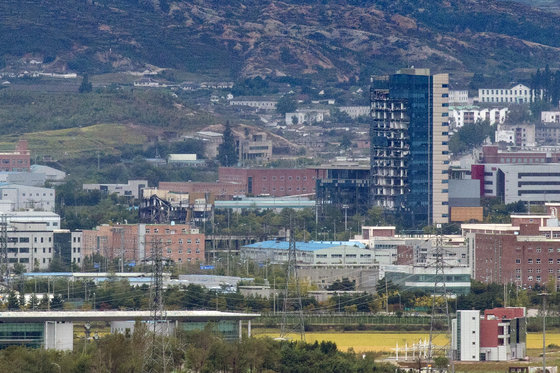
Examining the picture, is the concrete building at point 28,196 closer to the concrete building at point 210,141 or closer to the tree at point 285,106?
the concrete building at point 210,141

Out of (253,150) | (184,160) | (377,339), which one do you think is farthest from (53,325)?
(253,150)

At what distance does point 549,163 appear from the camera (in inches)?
4609

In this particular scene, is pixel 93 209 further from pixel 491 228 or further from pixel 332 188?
pixel 491 228

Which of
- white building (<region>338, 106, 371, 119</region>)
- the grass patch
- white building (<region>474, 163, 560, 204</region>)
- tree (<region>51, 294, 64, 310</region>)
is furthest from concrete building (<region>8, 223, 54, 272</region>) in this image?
white building (<region>338, 106, 371, 119</region>)

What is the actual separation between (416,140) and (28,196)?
2206 cm

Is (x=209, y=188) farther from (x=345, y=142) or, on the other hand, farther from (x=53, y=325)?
(x=53, y=325)

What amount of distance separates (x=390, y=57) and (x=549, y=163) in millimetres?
82517

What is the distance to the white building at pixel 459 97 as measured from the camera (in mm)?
173125

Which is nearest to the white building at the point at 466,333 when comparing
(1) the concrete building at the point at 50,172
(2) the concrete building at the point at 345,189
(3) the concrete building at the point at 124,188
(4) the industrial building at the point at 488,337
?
(4) the industrial building at the point at 488,337

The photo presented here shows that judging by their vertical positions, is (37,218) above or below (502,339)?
above

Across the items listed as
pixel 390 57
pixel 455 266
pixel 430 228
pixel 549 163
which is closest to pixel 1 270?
pixel 455 266

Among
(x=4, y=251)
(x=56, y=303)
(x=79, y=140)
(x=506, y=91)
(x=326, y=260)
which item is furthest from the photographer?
(x=506, y=91)

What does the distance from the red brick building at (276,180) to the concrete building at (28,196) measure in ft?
52.5

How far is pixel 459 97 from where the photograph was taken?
175 metres
